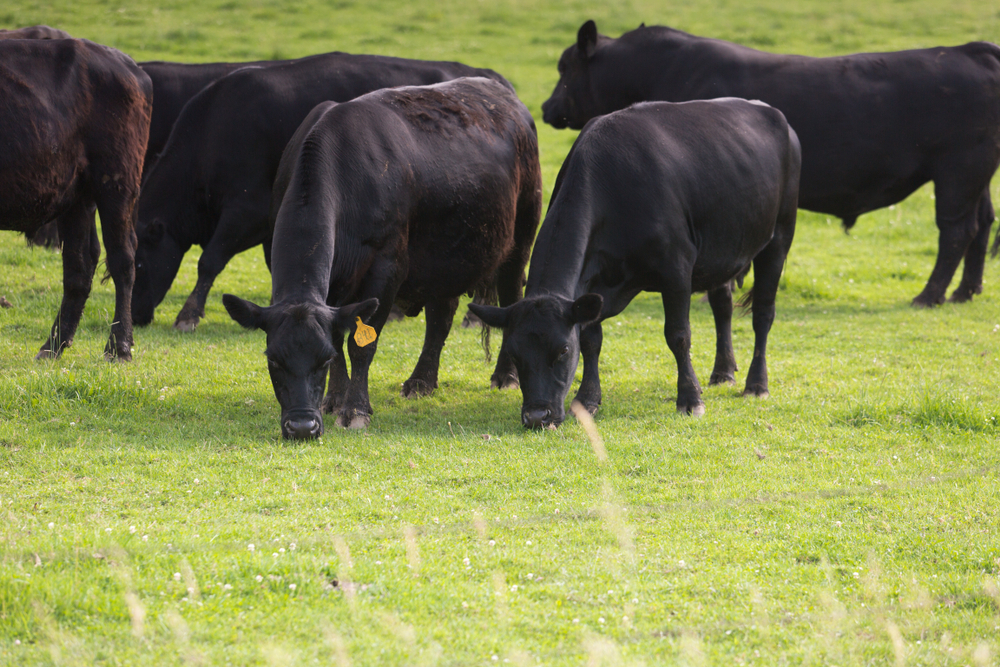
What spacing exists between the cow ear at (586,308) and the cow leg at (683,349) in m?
1.03

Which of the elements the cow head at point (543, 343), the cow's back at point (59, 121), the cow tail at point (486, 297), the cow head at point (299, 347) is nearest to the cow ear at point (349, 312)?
the cow head at point (299, 347)

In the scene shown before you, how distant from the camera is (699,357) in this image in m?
10.0

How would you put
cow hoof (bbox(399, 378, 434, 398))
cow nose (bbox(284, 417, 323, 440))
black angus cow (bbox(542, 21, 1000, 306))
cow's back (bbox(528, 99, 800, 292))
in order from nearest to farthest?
cow nose (bbox(284, 417, 323, 440)) → cow's back (bbox(528, 99, 800, 292)) → cow hoof (bbox(399, 378, 434, 398)) → black angus cow (bbox(542, 21, 1000, 306))

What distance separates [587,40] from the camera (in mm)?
13898

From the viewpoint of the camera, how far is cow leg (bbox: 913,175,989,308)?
41.6 ft

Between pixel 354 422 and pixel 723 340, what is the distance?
11.4 ft

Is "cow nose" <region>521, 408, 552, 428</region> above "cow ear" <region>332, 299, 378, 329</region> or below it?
below

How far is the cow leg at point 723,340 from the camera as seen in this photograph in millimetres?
9133

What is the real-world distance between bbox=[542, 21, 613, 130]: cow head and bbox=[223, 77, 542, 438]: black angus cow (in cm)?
488

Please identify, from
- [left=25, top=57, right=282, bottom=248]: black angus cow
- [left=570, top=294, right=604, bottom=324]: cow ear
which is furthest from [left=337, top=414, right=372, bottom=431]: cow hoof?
[left=25, top=57, right=282, bottom=248]: black angus cow

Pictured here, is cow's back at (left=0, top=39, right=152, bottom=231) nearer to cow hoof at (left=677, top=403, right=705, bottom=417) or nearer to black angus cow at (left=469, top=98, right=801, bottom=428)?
black angus cow at (left=469, top=98, right=801, bottom=428)

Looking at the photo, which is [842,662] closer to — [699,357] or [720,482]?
[720,482]

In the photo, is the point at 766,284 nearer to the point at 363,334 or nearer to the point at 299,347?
the point at 363,334

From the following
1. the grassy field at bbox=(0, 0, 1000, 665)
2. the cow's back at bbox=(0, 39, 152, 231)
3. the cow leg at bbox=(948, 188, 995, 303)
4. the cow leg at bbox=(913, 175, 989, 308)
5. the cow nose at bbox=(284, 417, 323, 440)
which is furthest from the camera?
the cow leg at bbox=(948, 188, 995, 303)
